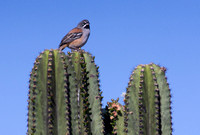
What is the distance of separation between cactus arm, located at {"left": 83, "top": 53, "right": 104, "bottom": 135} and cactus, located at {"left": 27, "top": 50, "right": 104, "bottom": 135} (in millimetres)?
141

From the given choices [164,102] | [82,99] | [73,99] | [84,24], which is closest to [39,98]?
[73,99]

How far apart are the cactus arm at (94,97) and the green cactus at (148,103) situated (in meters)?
0.53

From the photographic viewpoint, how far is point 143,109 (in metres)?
6.44

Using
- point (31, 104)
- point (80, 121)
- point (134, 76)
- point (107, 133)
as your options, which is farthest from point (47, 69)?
point (107, 133)

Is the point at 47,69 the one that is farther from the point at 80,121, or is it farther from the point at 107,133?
the point at 107,133

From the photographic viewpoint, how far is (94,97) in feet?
21.0

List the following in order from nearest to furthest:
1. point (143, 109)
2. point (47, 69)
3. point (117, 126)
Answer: point (47, 69), point (143, 109), point (117, 126)

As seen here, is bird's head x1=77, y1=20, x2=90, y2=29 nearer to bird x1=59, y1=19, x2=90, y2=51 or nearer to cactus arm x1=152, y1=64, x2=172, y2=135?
bird x1=59, y1=19, x2=90, y2=51

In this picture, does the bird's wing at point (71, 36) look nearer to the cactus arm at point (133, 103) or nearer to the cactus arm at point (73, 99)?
the cactus arm at point (73, 99)

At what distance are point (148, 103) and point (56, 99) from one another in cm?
171

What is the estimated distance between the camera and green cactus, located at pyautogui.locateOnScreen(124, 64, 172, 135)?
643cm

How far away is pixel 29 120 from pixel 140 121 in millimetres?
2014

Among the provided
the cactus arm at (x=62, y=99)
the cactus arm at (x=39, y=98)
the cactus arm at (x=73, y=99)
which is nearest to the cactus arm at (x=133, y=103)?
the cactus arm at (x=73, y=99)

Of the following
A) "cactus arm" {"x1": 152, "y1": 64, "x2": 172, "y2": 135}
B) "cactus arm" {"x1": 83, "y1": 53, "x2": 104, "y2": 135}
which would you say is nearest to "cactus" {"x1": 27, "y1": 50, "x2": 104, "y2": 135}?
"cactus arm" {"x1": 83, "y1": 53, "x2": 104, "y2": 135}
